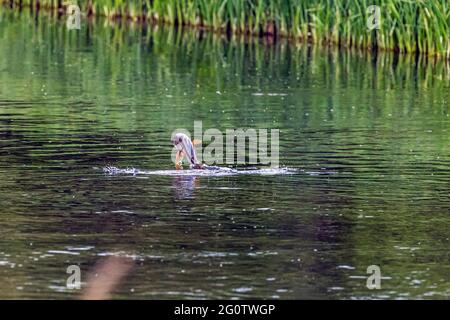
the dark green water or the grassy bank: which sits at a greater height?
the grassy bank

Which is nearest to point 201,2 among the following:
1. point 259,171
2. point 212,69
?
point 212,69

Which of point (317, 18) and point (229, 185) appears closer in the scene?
point (229, 185)

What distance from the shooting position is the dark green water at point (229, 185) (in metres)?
12.4

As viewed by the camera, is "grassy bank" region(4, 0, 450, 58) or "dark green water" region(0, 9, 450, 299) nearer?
"dark green water" region(0, 9, 450, 299)

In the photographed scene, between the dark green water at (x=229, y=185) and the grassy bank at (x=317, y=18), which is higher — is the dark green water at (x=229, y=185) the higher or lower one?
the lower one

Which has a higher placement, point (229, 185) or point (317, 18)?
point (317, 18)

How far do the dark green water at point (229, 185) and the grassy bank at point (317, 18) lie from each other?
0.96 metres

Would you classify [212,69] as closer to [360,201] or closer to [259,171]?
[259,171]

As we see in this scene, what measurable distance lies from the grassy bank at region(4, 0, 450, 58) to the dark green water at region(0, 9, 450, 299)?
96 cm

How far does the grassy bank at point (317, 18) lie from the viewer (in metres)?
30.8

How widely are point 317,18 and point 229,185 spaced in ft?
55.5

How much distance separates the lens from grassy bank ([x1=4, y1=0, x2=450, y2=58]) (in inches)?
1211

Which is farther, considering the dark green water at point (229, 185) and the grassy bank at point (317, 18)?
the grassy bank at point (317, 18)

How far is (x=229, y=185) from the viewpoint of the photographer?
16469 mm
